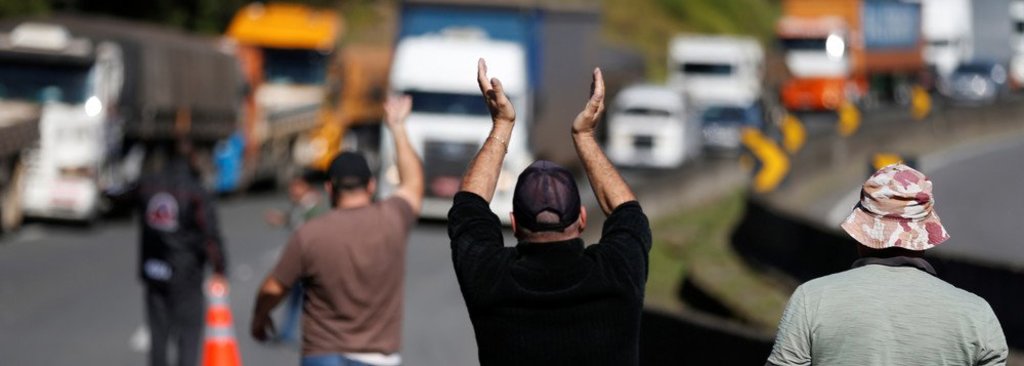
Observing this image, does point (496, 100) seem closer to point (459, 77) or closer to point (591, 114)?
point (591, 114)

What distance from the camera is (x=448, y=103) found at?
32.8 metres

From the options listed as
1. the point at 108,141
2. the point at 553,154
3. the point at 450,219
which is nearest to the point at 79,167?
the point at 108,141

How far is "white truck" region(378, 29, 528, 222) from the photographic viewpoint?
32.4 meters

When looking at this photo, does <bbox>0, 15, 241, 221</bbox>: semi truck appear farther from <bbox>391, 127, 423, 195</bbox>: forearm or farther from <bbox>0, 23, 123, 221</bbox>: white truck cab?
<bbox>391, 127, 423, 195</bbox>: forearm

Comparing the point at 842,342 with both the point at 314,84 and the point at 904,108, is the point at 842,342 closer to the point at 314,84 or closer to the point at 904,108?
the point at 314,84

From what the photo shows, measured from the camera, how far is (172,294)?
12.3 meters

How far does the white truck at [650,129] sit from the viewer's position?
4944 cm

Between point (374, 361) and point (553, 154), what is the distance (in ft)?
103

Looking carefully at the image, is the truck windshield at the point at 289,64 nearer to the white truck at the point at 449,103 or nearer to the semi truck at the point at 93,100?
the semi truck at the point at 93,100

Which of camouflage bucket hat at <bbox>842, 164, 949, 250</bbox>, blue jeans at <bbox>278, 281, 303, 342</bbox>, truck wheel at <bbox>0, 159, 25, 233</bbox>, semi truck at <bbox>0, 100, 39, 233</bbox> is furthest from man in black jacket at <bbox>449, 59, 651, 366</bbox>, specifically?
truck wheel at <bbox>0, 159, 25, 233</bbox>

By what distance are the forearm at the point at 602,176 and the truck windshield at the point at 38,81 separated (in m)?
24.8

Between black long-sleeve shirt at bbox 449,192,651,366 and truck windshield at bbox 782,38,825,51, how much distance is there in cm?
5861

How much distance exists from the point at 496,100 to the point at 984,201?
32.7 m

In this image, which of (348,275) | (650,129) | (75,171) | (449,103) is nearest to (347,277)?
(348,275)
